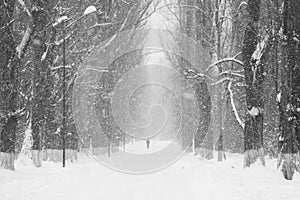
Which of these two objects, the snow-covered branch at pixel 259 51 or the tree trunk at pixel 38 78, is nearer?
the snow-covered branch at pixel 259 51

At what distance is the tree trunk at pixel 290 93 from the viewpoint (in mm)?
12781

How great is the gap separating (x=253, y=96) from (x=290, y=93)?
3794 mm

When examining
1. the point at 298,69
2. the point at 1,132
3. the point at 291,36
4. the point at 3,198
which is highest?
the point at 291,36

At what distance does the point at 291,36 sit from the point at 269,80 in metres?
16.3

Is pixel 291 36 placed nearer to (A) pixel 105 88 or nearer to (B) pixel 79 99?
(B) pixel 79 99

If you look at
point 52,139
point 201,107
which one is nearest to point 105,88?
point 201,107

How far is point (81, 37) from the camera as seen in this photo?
89.7 ft

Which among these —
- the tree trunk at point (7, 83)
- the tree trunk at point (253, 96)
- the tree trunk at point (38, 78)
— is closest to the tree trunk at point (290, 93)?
the tree trunk at point (253, 96)

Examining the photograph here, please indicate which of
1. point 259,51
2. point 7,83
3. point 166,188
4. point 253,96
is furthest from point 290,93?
point 7,83

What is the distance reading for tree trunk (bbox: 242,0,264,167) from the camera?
16.5 metres

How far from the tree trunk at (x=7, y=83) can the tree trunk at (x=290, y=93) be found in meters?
9.96

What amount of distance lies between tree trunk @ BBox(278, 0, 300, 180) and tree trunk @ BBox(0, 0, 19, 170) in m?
9.96

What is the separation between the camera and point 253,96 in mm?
16578

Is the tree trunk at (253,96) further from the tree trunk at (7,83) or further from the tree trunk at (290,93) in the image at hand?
the tree trunk at (7,83)
